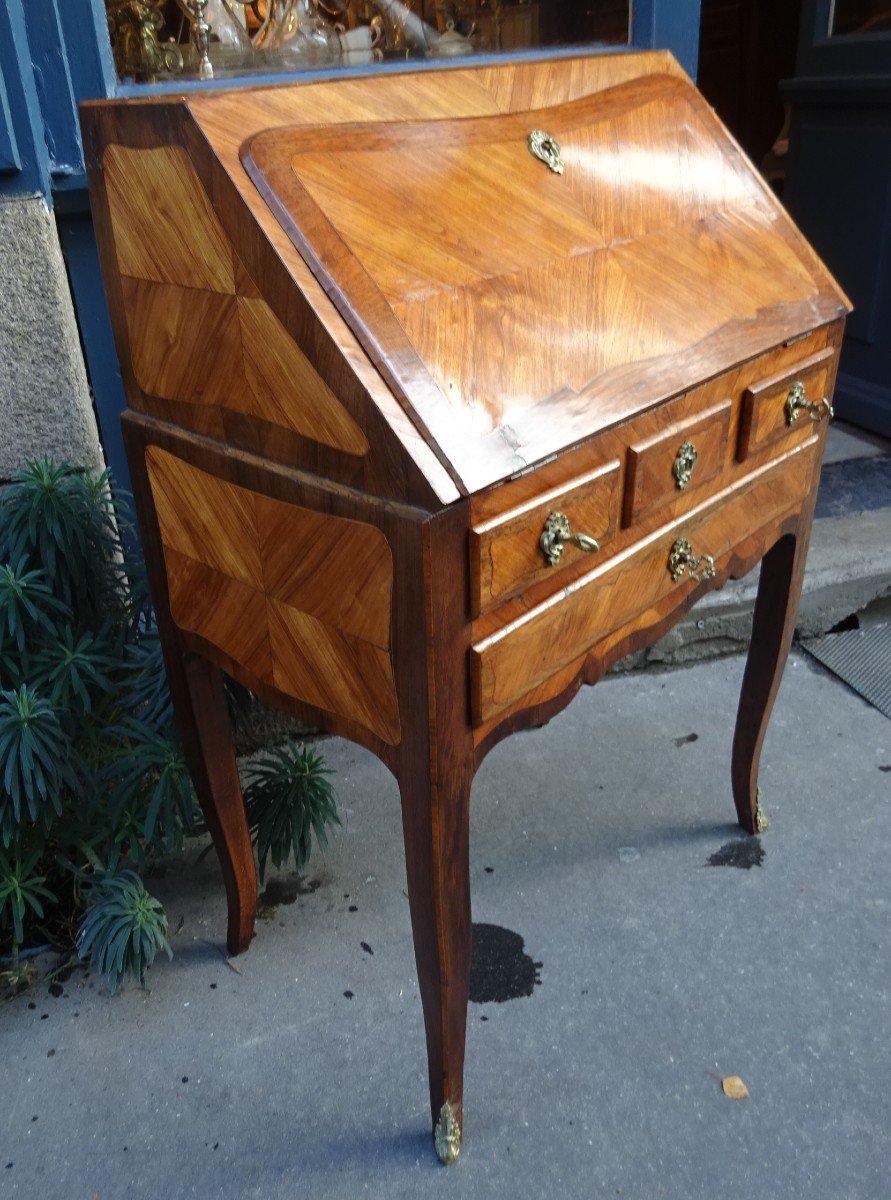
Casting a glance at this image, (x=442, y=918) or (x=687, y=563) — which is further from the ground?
Answer: (x=687, y=563)

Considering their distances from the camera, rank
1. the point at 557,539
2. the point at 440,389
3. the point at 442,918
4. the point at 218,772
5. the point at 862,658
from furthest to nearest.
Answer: the point at 862,658 → the point at 218,772 → the point at 442,918 → the point at 557,539 → the point at 440,389

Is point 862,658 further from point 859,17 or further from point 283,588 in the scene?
point 859,17

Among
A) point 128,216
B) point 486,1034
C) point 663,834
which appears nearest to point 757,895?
point 663,834

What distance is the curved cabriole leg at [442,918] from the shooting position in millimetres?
1201

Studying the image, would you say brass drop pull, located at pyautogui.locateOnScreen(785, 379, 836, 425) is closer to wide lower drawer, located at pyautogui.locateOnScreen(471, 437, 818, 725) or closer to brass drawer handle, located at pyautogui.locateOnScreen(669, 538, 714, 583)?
wide lower drawer, located at pyautogui.locateOnScreen(471, 437, 818, 725)

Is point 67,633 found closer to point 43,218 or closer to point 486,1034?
point 43,218

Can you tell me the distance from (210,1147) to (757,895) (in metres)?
1.09

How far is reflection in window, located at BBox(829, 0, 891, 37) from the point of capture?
3162 millimetres

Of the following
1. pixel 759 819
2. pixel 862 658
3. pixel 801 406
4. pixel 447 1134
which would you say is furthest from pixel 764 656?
pixel 447 1134

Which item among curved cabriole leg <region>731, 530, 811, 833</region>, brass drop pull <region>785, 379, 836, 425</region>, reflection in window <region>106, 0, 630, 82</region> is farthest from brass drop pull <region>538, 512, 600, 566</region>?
reflection in window <region>106, 0, 630, 82</region>

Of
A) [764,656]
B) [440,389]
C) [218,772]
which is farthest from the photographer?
[764,656]

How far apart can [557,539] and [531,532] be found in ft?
0.13

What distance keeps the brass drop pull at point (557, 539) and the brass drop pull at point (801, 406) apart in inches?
21.9

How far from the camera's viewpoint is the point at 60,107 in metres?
1.81
